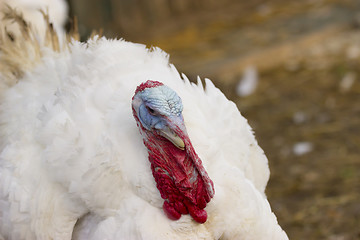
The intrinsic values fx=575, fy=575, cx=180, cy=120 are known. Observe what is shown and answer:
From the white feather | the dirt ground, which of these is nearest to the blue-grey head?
the white feather

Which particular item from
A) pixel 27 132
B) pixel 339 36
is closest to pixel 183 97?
pixel 27 132

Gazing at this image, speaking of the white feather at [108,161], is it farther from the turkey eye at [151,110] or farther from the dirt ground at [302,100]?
the dirt ground at [302,100]

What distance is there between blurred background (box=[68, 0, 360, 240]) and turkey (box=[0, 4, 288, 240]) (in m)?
1.77

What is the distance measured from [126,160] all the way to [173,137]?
0.89 ft

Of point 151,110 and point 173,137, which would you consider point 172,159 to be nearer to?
point 173,137

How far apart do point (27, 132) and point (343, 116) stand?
3654 mm

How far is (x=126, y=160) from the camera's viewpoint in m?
2.55

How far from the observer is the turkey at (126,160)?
247cm

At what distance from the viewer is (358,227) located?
4.14m

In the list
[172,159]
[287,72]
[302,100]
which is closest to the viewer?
[172,159]

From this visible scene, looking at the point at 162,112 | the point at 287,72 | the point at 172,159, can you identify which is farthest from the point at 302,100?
→ the point at 162,112

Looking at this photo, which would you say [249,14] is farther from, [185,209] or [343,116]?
[185,209]

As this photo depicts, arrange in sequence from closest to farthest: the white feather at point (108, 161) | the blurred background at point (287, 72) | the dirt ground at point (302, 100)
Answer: the white feather at point (108, 161) < the dirt ground at point (302, 100) < the blurred background at point (287, 72)

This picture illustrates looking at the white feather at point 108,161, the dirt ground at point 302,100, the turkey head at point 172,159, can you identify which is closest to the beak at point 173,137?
the turkey head at point 172,159
